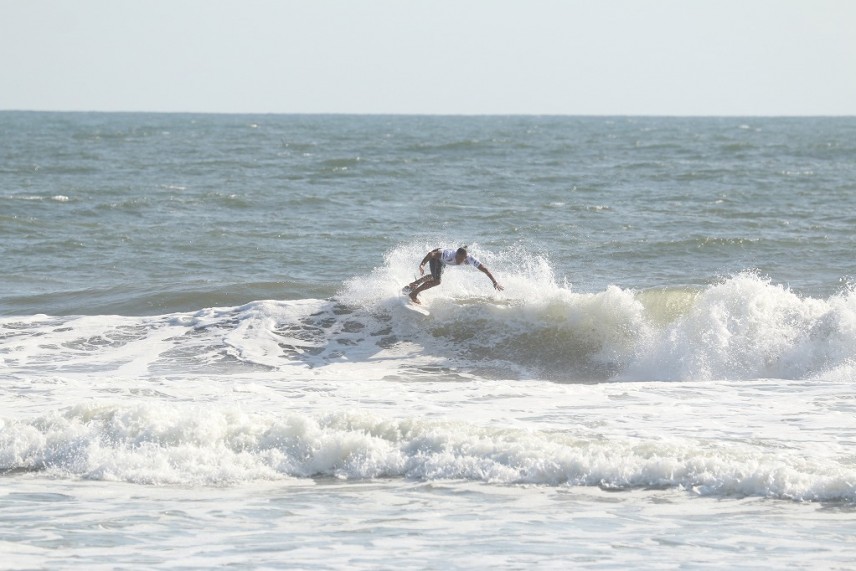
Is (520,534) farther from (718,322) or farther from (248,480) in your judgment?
(718,322)

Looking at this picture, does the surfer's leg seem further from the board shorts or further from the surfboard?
the board shorts

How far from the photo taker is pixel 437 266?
16.3m

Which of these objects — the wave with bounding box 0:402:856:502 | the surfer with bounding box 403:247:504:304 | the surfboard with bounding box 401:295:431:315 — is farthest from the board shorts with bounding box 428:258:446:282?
the wave with bounding box 0:402:856:502

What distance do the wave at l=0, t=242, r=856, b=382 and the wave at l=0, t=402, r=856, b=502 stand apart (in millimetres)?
3385

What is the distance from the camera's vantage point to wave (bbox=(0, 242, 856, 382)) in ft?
48.8

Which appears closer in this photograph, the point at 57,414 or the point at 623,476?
the point at 623,476

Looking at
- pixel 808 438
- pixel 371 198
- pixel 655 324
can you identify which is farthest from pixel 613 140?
pixel 808 438

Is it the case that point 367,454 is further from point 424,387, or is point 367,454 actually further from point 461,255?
point 461,255

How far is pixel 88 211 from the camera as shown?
2912 cm

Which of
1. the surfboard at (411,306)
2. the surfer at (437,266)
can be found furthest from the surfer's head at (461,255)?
the surfboard at (411,306)

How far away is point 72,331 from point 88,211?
13637 mm

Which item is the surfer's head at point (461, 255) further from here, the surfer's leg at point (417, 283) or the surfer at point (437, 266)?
the surfer's leg at point (417, 283)

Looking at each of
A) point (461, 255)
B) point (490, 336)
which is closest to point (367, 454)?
point (461, 255)

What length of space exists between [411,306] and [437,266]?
0.94m
